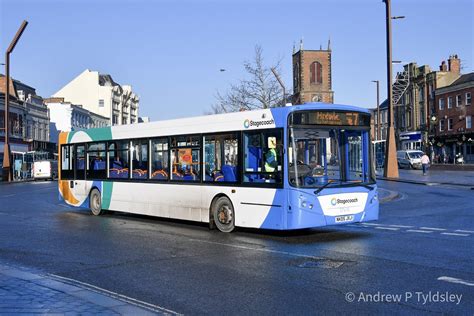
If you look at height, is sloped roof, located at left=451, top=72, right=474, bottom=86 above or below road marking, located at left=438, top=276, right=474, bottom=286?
above

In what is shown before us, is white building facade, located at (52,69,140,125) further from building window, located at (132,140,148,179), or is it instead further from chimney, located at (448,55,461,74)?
building window, located at (132,140,148,179)

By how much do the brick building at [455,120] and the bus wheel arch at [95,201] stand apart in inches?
2103

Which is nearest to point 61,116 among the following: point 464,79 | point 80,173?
point 464,79

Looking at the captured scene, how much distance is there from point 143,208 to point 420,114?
70009mm

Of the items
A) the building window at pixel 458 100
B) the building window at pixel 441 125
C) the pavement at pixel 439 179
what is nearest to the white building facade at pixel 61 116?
the building window at pixel 441 125

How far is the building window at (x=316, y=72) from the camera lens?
381 feet

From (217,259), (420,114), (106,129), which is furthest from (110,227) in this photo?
(420,114)

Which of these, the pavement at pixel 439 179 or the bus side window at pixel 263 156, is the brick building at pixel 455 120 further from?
the bus side window at pixel 263 156

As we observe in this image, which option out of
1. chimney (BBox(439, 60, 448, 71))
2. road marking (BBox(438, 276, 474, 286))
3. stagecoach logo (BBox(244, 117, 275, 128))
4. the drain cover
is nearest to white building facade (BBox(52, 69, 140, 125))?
chimney (BBox(439, 60, 448, 71))

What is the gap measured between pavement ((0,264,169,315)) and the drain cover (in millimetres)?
3126

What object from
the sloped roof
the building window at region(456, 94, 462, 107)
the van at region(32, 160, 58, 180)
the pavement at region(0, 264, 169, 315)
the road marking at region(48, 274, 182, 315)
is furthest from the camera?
the building window at region(456, 94, 462, 107)

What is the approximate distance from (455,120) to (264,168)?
206 ft

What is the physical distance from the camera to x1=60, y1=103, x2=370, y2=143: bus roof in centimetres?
1195

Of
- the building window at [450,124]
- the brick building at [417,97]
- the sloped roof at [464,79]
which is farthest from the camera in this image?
the brick building at [417,97]
